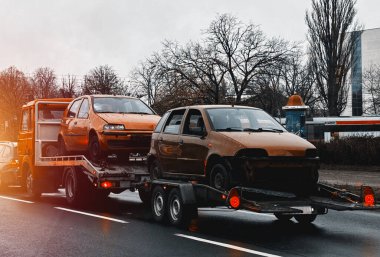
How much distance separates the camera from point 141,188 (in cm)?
1303

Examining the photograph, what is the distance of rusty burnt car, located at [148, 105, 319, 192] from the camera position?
9625mm

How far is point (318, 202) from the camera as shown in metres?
9.59

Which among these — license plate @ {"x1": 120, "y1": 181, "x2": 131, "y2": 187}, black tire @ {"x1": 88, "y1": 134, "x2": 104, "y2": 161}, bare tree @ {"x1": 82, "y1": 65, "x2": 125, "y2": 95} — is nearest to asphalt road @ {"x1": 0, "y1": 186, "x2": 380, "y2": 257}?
license plate @ {"x1": 120, "y1": 181, "x2": 131, "y2": 187}

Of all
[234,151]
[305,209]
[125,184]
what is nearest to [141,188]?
[125,184]

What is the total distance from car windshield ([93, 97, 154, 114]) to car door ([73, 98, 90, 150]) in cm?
30

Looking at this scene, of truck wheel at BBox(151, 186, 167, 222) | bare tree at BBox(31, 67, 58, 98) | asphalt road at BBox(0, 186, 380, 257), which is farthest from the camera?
bare tree at BBox(31, 67, 58, 98)

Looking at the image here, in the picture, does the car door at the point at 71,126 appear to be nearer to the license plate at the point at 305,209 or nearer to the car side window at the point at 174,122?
the car side window at the point at 174,122

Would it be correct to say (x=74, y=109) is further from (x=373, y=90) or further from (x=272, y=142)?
(x=373, y=90)

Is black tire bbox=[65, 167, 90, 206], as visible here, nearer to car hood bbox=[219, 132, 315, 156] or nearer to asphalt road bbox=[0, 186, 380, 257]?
asphalt road bbox=[0, 186, 380, 257]

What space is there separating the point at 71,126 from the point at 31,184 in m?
3.08

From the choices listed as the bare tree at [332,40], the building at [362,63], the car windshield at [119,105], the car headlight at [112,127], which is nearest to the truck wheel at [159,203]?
the car headlight at [112,127]

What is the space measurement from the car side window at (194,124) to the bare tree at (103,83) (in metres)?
51.5

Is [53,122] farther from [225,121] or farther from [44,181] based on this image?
[225,121]

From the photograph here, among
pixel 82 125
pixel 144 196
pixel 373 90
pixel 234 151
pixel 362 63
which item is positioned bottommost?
pixel 144 196
